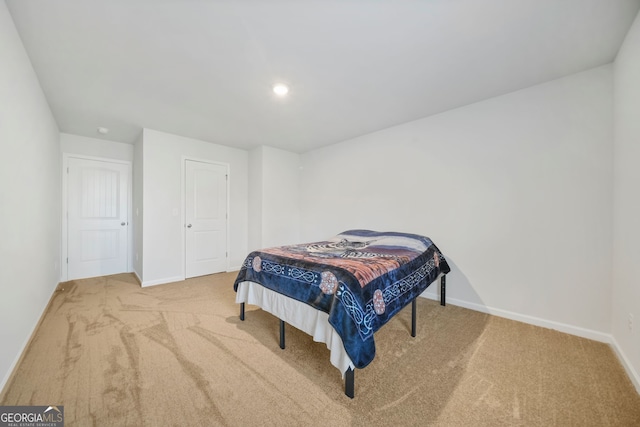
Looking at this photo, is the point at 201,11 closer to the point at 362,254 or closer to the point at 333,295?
the point at 333,295

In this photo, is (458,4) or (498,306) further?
(498,306)

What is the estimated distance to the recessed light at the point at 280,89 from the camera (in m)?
2.29

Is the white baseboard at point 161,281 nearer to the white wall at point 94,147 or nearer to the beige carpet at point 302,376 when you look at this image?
the beige carpet at point 302,376

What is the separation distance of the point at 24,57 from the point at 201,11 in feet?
5.18

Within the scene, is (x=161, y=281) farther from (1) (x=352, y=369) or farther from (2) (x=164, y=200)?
(1) (x=352, y=369)

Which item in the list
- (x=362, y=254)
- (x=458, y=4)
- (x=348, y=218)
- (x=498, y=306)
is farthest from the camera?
(x=348, y=218)

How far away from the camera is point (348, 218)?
3916mm

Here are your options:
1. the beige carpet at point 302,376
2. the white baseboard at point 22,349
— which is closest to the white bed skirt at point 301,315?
the beige carpet at point 302,376

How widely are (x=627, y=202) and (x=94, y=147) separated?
21.3ft

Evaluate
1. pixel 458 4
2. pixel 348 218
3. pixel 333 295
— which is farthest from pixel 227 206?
pixel 458 4

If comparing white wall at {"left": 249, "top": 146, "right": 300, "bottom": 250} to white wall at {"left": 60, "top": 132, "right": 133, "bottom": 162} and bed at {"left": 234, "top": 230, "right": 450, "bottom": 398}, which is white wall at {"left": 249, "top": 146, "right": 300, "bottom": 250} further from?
white wall at {"left": 60, "top": 132, "right": 133, "bottom": 162}

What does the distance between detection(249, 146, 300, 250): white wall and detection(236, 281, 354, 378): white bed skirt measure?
2.06 m

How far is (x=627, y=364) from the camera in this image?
1.62 metres

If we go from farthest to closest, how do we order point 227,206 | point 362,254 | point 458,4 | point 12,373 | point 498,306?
point 227,206, point 498,306, point 362,254, point 12,373, point 458,4
